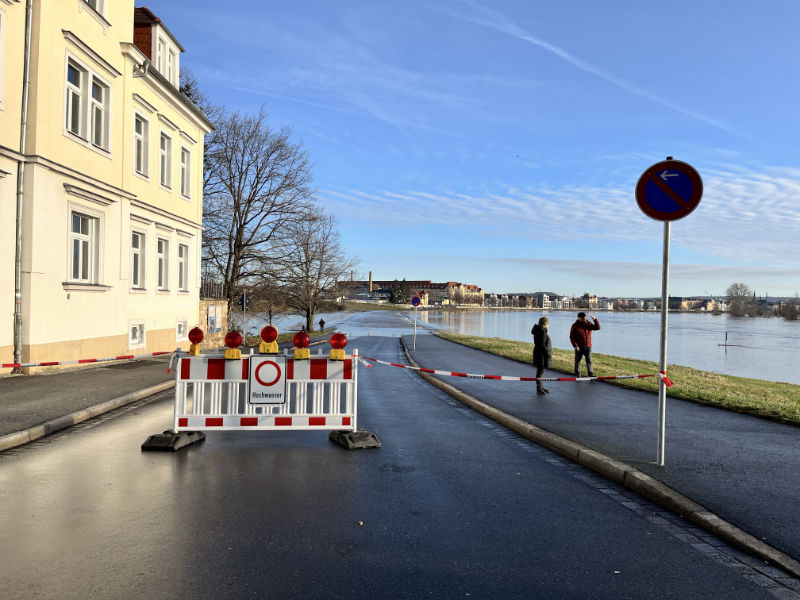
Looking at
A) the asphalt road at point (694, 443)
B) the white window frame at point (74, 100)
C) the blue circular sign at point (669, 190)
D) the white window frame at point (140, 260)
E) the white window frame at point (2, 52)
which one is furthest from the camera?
the white window frame at point (140, 260)

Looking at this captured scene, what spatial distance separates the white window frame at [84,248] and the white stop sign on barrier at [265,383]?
961 centimetres

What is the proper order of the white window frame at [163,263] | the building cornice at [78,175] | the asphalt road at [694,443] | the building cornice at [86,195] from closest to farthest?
the asphalt road at [694,443] → the building cornice at [78,175] → the building cornice at [86,195] → the white window frame at [163,263]

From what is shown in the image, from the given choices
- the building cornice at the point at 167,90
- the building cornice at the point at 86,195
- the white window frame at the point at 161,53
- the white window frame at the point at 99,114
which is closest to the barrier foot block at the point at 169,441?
the building cornice at the point at 86,195

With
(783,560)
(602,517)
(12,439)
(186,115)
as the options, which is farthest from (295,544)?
(186,115)

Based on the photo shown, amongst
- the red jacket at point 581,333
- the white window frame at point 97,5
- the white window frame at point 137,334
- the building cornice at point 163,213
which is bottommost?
the white window frame at point 137,334

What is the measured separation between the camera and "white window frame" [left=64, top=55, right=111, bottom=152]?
14031 millimetres

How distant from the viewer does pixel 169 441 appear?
21.8ft

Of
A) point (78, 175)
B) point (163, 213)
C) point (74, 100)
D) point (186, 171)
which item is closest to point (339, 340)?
point (78, 175)

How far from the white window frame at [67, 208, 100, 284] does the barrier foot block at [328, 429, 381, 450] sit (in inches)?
407

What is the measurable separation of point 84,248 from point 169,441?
1060 centimetres

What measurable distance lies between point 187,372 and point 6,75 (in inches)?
363

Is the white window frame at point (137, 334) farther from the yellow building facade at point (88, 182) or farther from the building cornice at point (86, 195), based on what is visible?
the building cornice at point (86, 195)

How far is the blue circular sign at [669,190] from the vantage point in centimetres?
586

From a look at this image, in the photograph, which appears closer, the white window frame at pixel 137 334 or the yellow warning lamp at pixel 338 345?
the yellow warning lamp at pixel 338 345
